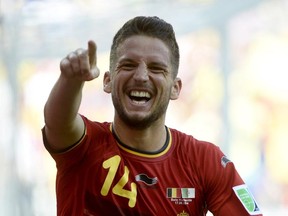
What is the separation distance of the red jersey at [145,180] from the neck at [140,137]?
0.01m

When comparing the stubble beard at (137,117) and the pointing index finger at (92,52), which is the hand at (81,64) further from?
the stubble beard at (137,117)

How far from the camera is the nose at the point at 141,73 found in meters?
1.47

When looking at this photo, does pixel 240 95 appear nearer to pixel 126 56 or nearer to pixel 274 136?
pixel 274 136

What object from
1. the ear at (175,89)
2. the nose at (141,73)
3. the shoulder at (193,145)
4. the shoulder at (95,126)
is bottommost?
the shoulder at (193,145)

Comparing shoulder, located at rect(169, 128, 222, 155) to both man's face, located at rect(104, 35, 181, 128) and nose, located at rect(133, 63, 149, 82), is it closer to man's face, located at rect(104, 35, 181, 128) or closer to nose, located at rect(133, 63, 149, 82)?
man's face, located at rect(104, 35, 181, 128)

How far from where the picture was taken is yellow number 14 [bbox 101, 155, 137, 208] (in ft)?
4.80

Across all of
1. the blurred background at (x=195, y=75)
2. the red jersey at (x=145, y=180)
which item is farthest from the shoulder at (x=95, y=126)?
the blurred background at (x=195, y=75)

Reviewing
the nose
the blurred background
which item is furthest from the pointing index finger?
the blurred background

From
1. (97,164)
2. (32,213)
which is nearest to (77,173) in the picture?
(97,164)

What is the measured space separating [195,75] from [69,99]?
104 inches

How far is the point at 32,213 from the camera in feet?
12.2

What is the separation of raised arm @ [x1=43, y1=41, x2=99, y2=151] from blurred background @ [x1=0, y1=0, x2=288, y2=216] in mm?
2448

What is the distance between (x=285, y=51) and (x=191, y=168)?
257cm

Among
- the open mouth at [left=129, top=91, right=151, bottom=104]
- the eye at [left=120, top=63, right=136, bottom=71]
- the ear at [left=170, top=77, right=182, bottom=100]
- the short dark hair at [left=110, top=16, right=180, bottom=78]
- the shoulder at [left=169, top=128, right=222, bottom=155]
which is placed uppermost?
the short dark hair at [left=110, top=16, right=180, bottom=78]
